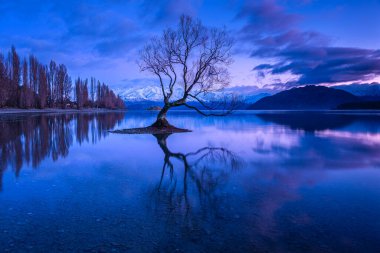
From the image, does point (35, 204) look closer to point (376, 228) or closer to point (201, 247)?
point (201, 247)

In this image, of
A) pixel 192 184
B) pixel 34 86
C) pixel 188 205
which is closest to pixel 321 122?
pixel 192 184

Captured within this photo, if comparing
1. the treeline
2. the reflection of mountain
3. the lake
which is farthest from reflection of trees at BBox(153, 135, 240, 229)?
the treeline

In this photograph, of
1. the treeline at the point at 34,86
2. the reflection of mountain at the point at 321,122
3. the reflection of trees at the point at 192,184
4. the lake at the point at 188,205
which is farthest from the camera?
the treeline at the point at 34,86

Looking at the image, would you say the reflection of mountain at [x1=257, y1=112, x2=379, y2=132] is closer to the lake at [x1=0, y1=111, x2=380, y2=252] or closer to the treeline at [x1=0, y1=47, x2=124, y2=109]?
the lake at [x1=0, y1=111, x2=380, y2=252]

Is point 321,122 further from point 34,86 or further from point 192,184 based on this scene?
point 34,86

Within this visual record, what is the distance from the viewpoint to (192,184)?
306 inches

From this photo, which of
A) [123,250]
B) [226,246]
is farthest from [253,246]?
[123,250]

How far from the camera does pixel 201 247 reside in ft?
14.2

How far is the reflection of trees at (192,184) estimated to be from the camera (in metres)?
5.81

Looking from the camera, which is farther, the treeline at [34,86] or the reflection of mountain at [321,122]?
the treeline at [34,86]

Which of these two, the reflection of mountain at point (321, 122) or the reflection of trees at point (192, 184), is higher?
the reflection of mountain at point (321, 122)

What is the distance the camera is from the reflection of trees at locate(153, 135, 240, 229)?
5814 millimetres

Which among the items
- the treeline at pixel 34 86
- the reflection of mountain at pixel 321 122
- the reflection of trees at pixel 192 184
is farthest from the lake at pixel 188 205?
the treeline at pixel 34 86

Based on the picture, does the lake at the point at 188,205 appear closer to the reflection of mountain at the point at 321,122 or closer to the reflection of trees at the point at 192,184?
the reflection of trees at the point at 192,184
